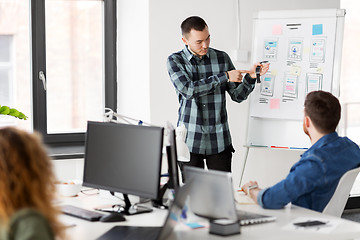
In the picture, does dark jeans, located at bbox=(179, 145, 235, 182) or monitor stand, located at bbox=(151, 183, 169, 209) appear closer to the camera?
monitor stand, located at bbox=(151, 183, 169, 209)

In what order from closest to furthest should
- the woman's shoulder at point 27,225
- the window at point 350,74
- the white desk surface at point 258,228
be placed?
the woman's shoulder at point 27,225, the white desk surface at point 258,228, the window at point 350,74

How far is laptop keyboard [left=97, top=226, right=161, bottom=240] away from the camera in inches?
85.0

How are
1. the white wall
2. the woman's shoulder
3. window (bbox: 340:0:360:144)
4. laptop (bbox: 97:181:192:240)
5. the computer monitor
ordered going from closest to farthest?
1. the woman's shoulder
2. laptop (bbox: 97:181:192:240)
3. the computer monitor
4. the white wall
5. window (bbox: 340:0:360:144)

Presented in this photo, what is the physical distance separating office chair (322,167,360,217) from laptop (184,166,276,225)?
38 centimetres

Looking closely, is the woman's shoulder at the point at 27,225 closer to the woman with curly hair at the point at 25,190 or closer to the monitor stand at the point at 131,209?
the woman with curly hair at the point at 25,190

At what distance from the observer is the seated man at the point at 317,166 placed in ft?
8.17

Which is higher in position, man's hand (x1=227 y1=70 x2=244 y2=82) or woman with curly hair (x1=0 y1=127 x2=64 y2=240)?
man's hand (x1=227 y1=70 x2=244 y2=82)

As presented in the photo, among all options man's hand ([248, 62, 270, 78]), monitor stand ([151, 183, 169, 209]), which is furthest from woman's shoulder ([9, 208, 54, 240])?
man's hand ([248, 62, 270, 78])

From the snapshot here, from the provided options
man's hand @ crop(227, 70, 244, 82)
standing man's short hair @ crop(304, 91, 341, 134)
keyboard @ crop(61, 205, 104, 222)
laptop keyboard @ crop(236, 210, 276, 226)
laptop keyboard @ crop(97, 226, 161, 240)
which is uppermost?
man's hand @ crop(227, 70, 244, 82)

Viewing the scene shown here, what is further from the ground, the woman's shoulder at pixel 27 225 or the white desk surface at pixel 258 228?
the woman's shoulder at pixel 27 225

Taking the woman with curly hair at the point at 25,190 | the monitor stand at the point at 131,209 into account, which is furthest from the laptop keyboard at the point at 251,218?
the woman with curly hair at the point at 25,190

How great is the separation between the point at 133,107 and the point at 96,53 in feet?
1.67

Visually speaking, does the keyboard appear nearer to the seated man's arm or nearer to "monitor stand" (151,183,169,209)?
"monitor stand" (151,183,169,209)

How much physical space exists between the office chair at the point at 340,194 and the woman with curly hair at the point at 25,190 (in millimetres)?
1465
